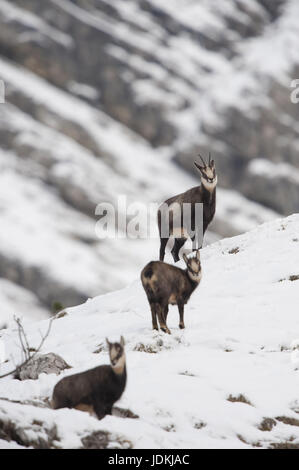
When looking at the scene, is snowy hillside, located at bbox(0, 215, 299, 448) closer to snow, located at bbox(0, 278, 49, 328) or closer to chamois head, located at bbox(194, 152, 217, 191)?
chamois head, located at bbox(194, 152, 217, 191)

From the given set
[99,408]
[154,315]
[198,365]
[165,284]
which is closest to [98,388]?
[99,408]

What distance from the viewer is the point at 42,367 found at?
11586 millimetres

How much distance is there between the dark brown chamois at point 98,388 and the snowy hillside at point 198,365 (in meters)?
0.32

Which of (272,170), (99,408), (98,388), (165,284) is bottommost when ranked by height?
(99,408)

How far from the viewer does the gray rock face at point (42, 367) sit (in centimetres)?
1151

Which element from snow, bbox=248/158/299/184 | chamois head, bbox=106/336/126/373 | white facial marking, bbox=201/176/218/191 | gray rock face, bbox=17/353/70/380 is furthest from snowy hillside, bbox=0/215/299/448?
snow, bbox=248/158/299/184

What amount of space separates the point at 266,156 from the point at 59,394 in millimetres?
145723

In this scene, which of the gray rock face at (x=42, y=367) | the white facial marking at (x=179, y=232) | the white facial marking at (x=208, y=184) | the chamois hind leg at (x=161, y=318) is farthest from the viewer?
the white facial marking at (x=179, y=232)

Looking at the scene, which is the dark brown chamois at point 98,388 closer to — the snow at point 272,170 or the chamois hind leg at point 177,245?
the chamois hind leg at point 177,245

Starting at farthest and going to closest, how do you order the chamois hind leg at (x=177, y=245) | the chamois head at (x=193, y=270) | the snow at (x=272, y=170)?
1. the snow at (x=272, y=170)
2. the chamois hind leg at (x=177, y=245)
3. the chamois head at (x=193, y=270)

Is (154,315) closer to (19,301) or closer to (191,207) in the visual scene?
(191,207)

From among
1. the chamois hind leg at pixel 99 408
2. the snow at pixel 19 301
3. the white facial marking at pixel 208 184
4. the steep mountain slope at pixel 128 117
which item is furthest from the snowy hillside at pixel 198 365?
the steep mountain slope at pixel 128 117

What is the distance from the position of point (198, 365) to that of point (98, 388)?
3.25 m
